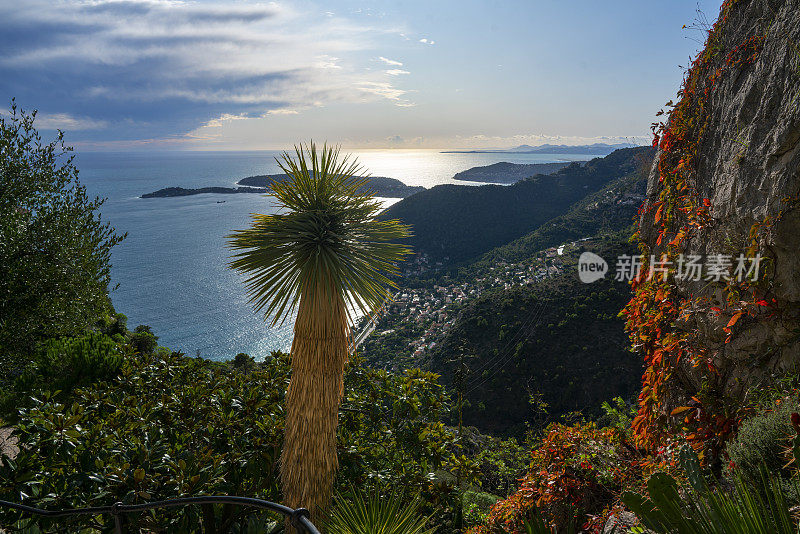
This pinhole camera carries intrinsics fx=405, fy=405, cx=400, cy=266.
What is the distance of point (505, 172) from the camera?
413ft

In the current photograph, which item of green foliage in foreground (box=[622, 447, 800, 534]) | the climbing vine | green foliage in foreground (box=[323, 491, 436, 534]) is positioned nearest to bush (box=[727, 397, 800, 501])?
the climbing vine

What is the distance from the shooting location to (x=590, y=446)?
4109 mm

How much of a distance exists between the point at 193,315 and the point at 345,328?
198 ft

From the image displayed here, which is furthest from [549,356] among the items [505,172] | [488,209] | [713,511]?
[505,172]

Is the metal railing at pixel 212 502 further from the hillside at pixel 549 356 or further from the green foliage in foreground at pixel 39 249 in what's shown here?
the hillside at pixel 549 356

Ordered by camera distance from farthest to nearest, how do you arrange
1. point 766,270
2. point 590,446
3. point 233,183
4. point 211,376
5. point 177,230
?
point 233,183
point 177,230
point 211,376
point 590,446
point 766,270

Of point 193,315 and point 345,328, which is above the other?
point 345,328

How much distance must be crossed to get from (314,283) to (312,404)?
111 centimetres

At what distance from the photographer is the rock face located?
294 centimetres

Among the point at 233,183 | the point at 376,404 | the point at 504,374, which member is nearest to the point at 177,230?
the point at 233,183

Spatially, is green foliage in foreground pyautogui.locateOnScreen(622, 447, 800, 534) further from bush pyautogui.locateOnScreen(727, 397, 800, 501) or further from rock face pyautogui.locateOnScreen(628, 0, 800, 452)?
rock face pyautogui.locateOnScreen(628, 0, 800, 452)

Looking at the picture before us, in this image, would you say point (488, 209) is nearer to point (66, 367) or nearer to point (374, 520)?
point (66, 367)

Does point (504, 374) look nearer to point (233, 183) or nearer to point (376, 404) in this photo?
point (376, 404)

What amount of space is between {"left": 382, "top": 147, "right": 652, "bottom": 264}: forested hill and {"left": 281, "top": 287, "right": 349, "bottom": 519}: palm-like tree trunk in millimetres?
55335
